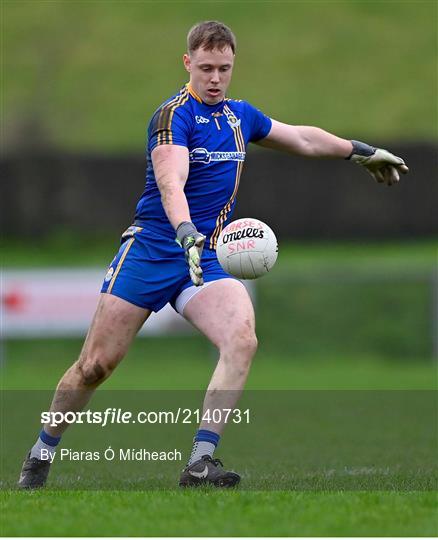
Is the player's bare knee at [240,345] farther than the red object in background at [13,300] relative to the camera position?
No

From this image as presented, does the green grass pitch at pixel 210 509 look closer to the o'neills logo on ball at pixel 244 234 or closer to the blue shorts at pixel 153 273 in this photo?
the blue shorts at pixel 153 273

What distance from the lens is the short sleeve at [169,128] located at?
703cm

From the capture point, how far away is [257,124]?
7.59 meters

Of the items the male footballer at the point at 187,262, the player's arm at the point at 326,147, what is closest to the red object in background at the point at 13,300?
the player's arm at the point at 326,147

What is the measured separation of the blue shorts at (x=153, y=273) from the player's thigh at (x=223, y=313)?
0.10 meters

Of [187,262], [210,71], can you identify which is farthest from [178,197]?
[210,71]

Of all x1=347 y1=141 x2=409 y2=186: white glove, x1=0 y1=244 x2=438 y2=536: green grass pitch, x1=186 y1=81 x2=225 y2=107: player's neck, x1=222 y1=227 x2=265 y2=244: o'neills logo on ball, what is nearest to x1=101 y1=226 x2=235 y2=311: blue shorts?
x1=222 y1=227 x2=265 y2=244: o'neills logo on ball

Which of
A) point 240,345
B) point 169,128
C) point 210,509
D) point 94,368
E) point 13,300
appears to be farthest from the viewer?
point 13,300

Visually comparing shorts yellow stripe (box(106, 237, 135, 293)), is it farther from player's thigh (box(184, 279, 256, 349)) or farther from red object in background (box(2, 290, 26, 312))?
red object in background (box(2, 290, 26, 312))

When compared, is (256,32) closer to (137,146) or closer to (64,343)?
(137,146)

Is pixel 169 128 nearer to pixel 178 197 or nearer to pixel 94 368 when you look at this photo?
pixel 178 197

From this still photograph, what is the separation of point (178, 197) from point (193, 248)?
Answer: 1.30 ft

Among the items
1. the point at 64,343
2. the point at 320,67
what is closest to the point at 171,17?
the point at 320,67

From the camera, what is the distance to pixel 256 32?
3231cm
